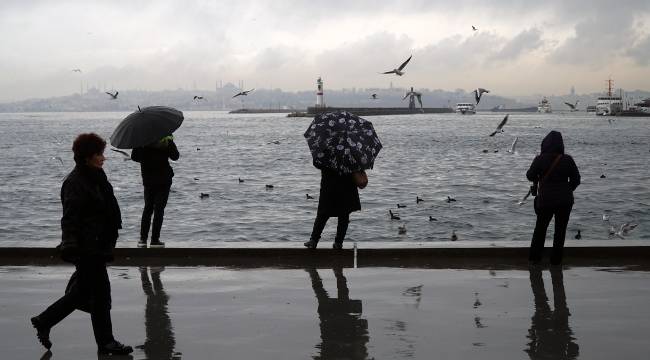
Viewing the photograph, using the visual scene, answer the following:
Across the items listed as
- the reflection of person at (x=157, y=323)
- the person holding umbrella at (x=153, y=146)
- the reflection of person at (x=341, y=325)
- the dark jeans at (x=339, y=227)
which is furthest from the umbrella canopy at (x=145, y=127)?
the reflection of person at (x=341, y=325)

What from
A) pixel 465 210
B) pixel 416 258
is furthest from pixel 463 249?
pixel 465 210

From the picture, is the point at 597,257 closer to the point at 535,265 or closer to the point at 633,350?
the point at 535,265

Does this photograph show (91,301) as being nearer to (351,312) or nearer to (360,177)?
(351,312)

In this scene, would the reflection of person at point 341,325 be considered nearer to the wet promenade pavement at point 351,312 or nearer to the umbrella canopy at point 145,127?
the wet promenade pavement at point 351,312

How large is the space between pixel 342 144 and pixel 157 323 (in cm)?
323

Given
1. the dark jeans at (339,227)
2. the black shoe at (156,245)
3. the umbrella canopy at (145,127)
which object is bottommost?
the black shoe at (156,245)

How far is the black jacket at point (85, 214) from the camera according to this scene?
18.0ft

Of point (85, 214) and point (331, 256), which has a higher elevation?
point (85, 214)

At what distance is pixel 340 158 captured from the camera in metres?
8.89

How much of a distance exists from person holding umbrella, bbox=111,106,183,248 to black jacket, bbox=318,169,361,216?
1832 mm

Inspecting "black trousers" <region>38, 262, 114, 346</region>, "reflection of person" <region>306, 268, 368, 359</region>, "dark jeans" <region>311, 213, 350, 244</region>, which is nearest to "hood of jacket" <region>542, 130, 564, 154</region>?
"dark jeans" <region>311, 213, 350, 244</region>

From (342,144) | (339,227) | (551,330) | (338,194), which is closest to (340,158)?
(342,144)

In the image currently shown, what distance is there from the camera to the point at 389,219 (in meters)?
25.2

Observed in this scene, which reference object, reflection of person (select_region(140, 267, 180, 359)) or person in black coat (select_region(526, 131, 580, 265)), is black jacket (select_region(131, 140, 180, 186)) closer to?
reflection of person (select_region(140, 267, 180, 359))
